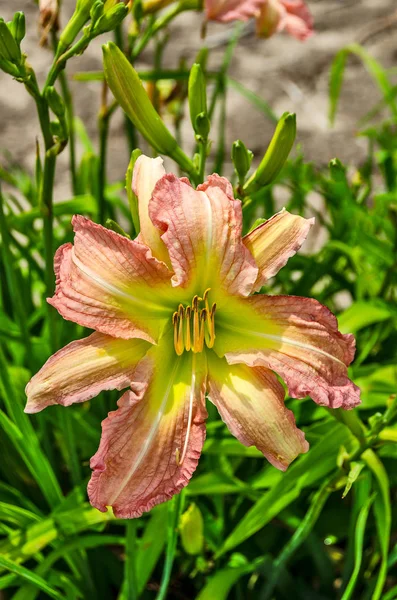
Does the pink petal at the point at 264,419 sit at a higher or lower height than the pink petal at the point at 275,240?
lower

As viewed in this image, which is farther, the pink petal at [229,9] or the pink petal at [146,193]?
the pink petal at [229,9]

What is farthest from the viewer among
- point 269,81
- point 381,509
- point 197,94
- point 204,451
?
point 269,81

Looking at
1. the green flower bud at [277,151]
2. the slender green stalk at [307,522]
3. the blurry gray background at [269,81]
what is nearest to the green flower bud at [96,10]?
the green flower bud at [277,151]

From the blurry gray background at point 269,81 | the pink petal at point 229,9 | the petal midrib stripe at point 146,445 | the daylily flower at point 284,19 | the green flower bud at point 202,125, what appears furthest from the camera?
the blurry gray background at point 269,81

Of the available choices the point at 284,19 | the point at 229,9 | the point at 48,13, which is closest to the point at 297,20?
the point at 284,19

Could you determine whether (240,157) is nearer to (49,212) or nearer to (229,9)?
(49,212)

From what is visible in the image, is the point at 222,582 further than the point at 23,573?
Yes

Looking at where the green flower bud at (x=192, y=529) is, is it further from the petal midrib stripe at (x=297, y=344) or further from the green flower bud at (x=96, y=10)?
the green flower bud at (x=96, y=10)
